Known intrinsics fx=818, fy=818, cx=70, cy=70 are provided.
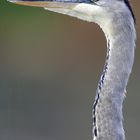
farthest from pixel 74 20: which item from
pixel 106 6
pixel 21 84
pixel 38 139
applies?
pixel 106 6

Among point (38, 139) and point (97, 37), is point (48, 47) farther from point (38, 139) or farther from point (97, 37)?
point (38, 139)

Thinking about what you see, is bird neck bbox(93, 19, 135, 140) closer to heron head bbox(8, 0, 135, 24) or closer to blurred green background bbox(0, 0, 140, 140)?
heron head bbox(8, 0, 135, 24)

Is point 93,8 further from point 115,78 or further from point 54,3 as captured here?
point 115,78

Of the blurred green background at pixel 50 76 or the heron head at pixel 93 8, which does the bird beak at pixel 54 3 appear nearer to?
the heron head at pixel 93 8

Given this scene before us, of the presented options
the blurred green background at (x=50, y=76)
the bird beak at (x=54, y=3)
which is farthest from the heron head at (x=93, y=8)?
the blurred green background at (x=50, y=76)

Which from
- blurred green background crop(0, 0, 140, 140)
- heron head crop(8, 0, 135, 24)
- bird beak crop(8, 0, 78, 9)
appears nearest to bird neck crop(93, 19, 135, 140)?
heron head crop(8, 0, 135, 24)

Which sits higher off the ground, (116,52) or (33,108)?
(116,52)
